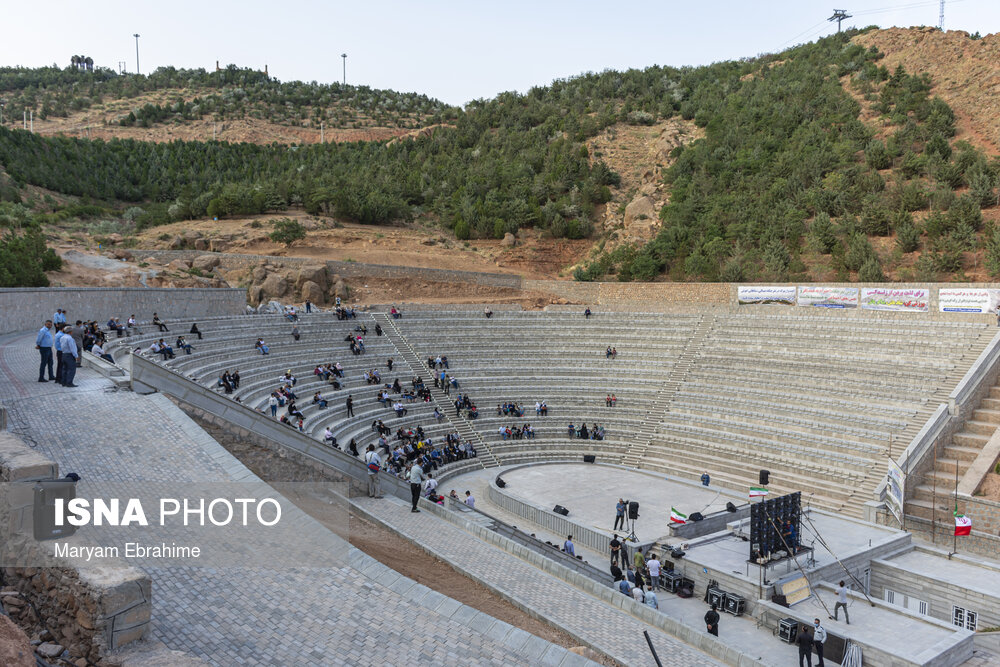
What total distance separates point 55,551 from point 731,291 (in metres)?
30.3

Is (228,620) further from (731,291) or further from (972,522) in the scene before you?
(731,291)

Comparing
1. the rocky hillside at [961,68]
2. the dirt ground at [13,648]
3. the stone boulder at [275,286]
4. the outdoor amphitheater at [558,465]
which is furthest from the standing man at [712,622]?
the rocky hillside at [961,68]

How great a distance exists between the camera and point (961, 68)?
1892 inches

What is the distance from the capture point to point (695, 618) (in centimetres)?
1408

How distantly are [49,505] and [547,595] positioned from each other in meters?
7.51

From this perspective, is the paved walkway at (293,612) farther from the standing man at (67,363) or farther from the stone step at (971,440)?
the stone step at (971,440)

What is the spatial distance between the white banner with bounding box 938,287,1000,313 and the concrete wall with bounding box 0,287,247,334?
1103 inches

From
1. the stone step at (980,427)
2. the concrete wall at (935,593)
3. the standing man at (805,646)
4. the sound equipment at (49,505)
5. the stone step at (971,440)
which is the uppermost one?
the sound equipment at (49,505)

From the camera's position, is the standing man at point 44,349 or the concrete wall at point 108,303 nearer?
the standing man at point 44,349

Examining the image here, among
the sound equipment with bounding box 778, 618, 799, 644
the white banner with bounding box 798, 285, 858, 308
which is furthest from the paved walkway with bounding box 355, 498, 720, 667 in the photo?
the white banner with bounding box 798, 285, 858, 308

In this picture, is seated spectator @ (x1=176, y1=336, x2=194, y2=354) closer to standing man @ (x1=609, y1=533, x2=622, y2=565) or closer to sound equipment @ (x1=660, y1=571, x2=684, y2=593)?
standing man @ (x1=609, y1=533, x2=622, y2=565)

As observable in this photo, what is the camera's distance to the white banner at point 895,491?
18.7m

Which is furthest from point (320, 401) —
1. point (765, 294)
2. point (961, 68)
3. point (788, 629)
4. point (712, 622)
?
point (961, 68)

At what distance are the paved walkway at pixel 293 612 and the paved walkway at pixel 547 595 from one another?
2.51 metres
